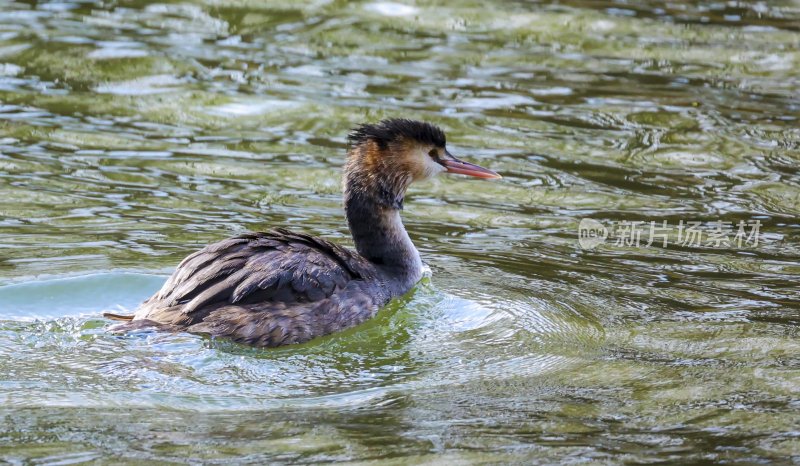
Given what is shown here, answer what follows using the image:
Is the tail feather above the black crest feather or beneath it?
beneath

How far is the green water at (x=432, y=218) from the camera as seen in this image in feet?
18.1

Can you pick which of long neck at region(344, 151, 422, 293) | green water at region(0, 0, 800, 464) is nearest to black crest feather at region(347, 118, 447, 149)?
long neck at region(344, 151, 422, 293)

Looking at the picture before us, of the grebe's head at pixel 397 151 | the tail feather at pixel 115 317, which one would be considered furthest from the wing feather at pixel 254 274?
the grebe's head at pixel 397 151

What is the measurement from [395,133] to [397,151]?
113mm

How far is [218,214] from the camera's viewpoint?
9.24m

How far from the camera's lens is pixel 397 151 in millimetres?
7863

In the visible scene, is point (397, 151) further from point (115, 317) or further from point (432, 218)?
point (115, 317)

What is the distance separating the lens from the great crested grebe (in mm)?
6621
